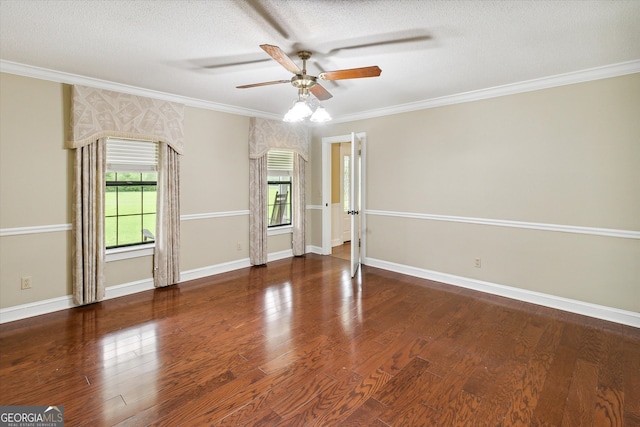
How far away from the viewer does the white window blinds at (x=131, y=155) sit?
3838 mm

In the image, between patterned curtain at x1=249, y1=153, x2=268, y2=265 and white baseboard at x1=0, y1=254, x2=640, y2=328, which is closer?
white baseboard at x1=0, y1=254, x2=640, y2=328

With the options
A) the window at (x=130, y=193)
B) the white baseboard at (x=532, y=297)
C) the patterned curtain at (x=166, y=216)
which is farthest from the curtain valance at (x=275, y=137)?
the white baseboard at (x=532, y=297)

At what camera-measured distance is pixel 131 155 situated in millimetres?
3982

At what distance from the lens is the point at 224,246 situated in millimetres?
4949

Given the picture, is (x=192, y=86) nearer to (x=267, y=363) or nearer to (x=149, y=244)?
(x=149, y=244)

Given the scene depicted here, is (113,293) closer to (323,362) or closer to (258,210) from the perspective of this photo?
(258,210)

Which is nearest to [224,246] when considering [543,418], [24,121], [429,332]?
[24,121]

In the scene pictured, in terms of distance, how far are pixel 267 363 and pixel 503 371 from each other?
1.77 m

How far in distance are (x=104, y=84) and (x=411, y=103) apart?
12.7 ft

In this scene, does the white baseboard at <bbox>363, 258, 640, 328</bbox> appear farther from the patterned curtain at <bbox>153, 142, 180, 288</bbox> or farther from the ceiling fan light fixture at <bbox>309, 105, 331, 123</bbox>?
the patterned curtain at <bbox>153, 142, 180, 288</bbox>

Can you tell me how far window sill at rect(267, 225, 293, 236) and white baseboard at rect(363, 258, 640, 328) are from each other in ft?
6.25

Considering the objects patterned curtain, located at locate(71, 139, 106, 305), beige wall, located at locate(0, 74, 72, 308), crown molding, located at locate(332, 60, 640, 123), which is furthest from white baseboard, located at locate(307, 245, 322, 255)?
beige wall, located at locate(0, 74, 72, 308)

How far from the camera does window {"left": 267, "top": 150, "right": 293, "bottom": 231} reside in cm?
566

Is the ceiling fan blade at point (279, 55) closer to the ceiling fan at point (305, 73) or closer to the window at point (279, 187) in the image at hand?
the ceiling fan at point (305, 73)
